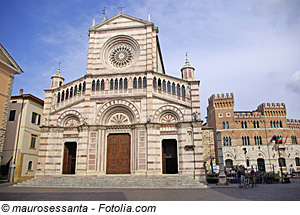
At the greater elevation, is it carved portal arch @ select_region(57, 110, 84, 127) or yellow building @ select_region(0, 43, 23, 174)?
yellow building @ select_region(0, 43, 23, 174)

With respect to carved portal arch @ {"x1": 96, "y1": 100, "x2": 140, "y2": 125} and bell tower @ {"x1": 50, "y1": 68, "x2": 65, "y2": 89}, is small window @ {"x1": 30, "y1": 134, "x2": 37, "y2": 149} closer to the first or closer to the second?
bell tower @ {"x1": 50, "y1": 68, "x2": 65, "y2": 89}

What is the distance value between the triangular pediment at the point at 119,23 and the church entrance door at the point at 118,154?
1372 centimetres

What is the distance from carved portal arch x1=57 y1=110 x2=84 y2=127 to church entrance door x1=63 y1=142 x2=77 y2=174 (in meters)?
2.20

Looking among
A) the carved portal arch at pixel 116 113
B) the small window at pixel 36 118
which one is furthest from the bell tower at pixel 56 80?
the carved portal arch at pixel 116 113

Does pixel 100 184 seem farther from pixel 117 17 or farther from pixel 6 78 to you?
pixel 117 17

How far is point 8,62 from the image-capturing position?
2364 centimetres

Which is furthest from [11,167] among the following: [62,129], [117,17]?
[117,17]

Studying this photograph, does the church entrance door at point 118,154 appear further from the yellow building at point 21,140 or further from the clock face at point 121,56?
the yellow building at point 21,140

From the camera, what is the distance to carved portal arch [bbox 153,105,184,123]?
921 inches

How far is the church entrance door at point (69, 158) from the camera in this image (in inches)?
941

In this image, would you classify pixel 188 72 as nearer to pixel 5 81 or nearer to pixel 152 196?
pixel 152 196

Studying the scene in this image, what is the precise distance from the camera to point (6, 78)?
23.2 meters

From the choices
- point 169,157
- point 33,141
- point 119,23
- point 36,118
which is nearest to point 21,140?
point 33,141

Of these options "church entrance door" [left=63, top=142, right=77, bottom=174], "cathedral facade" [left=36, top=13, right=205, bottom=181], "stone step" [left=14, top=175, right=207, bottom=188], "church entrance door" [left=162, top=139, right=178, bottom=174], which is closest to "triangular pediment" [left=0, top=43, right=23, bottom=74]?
"cathedral facade" [left=36, top=13, right=205, bottom=181]
